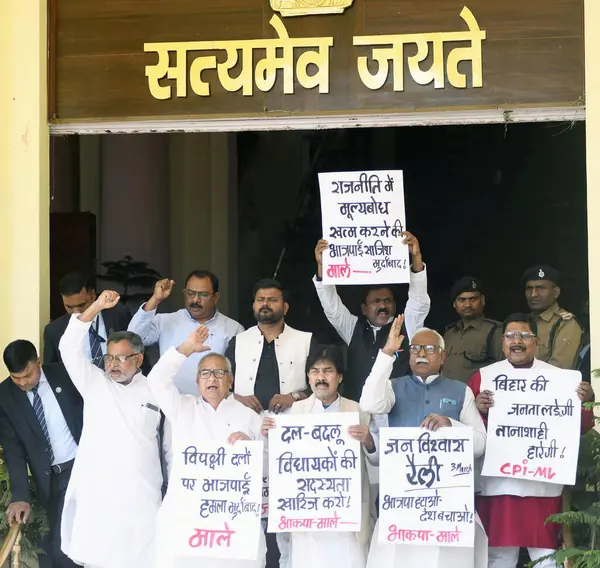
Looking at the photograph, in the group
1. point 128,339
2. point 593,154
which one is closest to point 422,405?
point 128,339

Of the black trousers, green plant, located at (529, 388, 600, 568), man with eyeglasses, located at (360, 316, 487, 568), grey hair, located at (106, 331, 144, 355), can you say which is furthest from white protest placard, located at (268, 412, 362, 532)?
the black trousers

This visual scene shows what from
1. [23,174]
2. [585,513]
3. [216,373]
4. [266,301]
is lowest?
[585,513]

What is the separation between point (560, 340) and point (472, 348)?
0.59 meters

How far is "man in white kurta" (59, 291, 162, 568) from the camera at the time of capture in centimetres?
630

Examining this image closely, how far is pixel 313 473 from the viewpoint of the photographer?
20.0 feet

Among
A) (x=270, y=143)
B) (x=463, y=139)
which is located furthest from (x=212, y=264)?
(x=463, y=139)

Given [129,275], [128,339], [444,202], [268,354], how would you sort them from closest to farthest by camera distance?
[128,339]
[268,354]
[129,275]
[444,202]

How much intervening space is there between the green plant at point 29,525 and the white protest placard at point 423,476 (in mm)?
1969

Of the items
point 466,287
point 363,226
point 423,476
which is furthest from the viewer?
point 466,287

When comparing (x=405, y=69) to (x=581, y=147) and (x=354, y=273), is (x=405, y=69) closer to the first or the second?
(x=354, y=273)

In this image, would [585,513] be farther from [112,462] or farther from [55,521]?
[55,521]

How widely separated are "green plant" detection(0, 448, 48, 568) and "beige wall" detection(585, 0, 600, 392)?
330 centimetres

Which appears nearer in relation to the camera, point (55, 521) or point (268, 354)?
point (55, 521)

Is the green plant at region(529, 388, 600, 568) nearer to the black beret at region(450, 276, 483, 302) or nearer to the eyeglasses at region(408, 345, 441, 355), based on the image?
the eyeglasses at region(408, 345, 441, 355)
